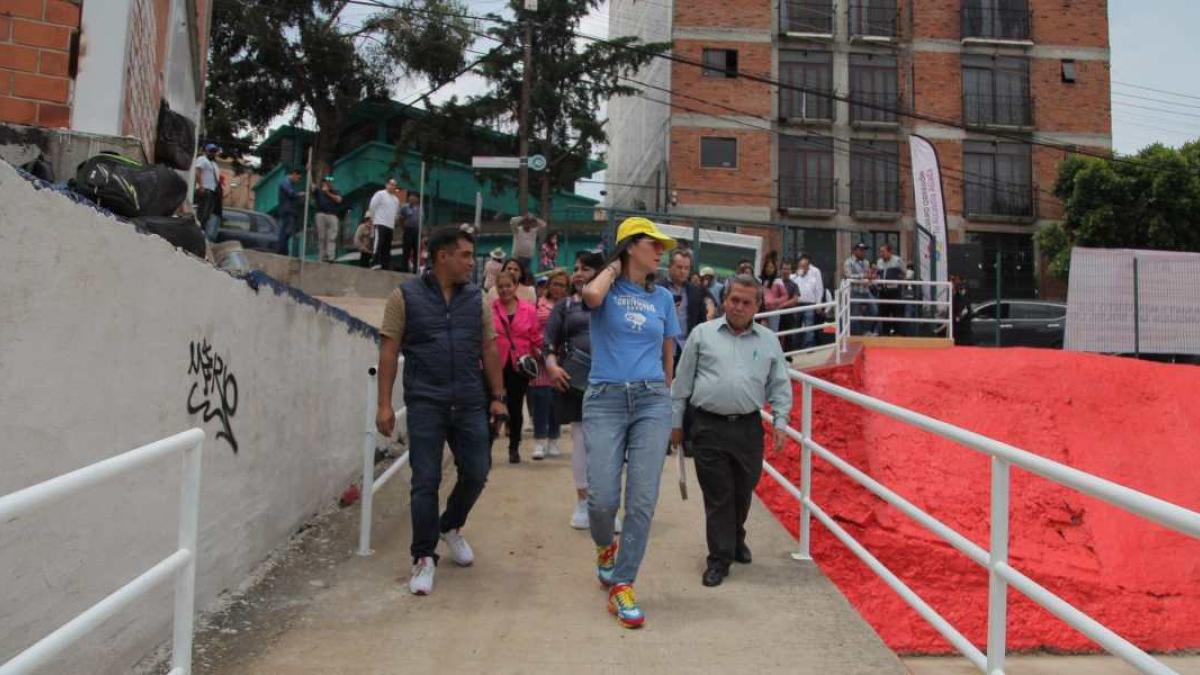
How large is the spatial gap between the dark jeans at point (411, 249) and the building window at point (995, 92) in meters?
22.9

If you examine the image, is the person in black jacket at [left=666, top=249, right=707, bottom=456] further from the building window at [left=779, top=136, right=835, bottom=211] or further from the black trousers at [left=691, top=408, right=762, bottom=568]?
the building window at [left=779, top=136, right=835, bottom=211]

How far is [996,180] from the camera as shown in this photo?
103 ft

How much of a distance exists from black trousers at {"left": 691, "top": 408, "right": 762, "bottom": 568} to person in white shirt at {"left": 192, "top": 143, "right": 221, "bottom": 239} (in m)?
7.99

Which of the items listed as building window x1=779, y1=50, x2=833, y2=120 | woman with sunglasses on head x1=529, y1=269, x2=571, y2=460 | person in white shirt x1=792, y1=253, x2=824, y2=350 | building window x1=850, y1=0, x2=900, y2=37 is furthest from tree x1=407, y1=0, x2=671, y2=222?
woman with sunglasses on head x1=529, y1=269, x2=571, y2=460

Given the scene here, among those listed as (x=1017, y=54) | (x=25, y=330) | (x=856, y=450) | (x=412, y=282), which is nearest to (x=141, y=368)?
(x=25, y=330)

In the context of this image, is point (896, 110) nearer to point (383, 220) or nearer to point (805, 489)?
point (383, 220)

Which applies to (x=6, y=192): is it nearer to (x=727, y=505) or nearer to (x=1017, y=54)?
(x=727, y=505)

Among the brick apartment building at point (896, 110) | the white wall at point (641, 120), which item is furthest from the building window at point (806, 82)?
the white wall at point (641, 120)

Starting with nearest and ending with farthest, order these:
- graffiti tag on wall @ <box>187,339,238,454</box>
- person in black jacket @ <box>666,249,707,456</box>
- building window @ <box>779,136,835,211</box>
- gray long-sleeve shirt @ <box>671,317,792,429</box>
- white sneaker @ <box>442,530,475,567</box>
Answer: graffiti tag on wall @ <box>187,339,238,454</box>
gray long-sleeve shirt @ <box>671,317,792,429</box>
white sneaker @ <box>442,530,475,567</box>
person in black jacket @ <box>666,249,707,456</box>
building window @ <box>779,136,835,211</box>

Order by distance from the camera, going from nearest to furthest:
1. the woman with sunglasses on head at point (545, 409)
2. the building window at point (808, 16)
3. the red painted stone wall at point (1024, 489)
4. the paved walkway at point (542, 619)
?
1. the paved walkway at point (542, 619)
2. the red painted stone wall at point (1024, 489)
3. the woman with sunglasses on head at point (545, 409)
4. the building window at point (808, 16)

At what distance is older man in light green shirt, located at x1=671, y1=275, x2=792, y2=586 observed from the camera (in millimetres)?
4754

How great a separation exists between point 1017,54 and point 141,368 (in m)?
34.1

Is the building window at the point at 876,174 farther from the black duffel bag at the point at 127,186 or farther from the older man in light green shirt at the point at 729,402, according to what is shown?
the black duffel bag at the point at 127,186

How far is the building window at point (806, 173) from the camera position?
30.7m
